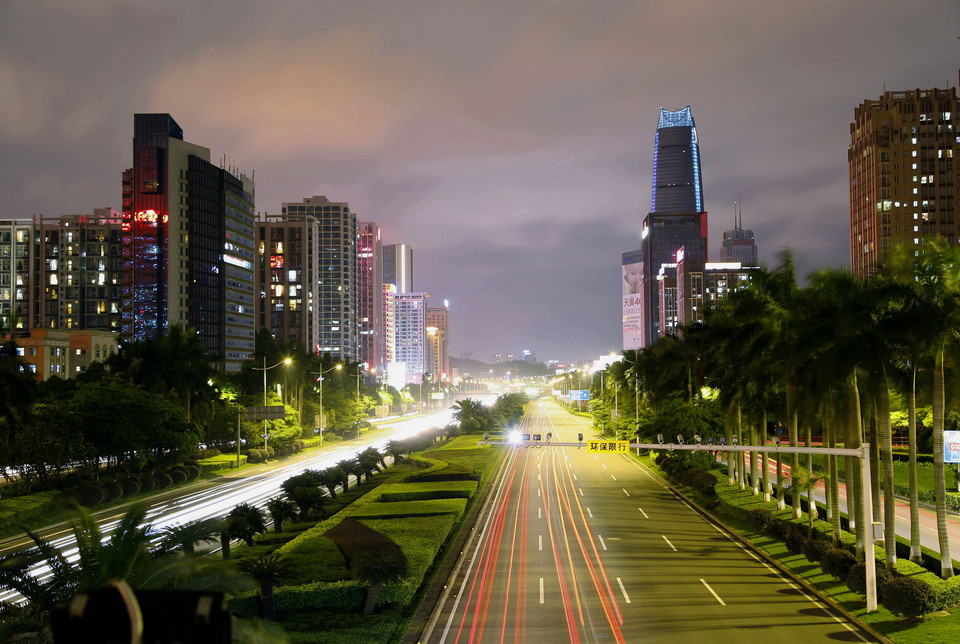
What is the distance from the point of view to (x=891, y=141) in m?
145

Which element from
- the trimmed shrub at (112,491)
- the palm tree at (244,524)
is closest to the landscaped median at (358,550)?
the palm tree at (244,524)

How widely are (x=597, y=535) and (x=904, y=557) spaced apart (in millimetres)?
13536

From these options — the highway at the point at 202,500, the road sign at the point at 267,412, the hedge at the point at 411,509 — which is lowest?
the highway at the point at 202,500

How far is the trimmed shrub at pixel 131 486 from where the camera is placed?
49.3 m

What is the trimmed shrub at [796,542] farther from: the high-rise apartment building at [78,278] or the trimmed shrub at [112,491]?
the high-rise apartment building at [78,278]

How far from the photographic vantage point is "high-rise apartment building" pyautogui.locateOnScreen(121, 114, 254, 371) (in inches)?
4921

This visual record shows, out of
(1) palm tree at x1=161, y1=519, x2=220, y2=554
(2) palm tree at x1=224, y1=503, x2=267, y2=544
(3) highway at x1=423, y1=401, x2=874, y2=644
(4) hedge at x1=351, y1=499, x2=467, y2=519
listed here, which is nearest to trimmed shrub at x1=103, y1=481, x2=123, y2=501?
(4) hedge at x1=351, y1=499, x2=467, y2=519

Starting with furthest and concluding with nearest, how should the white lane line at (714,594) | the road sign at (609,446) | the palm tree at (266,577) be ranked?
the road sign at (609,446) → the white lane line at (714,594) → the palm tree at (266,577)

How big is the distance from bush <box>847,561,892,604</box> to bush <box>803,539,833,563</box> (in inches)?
125

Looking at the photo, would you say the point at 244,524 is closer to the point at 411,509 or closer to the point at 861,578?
the point at 411,509

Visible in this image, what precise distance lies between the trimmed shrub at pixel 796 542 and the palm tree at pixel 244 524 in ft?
77.3

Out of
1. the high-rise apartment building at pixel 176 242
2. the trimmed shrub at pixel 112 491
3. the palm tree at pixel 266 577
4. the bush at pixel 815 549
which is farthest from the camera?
the high-rise apartment building at pixel 176 242

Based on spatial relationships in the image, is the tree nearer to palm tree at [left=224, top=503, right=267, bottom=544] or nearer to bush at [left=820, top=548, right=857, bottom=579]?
palm tree at [left=224, top=503, right=267, bottom=544]

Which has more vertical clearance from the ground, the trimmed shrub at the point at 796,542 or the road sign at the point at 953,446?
the road sign at the point at 953,446
